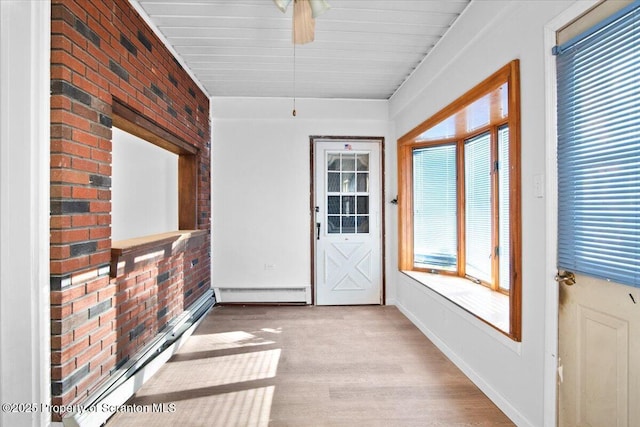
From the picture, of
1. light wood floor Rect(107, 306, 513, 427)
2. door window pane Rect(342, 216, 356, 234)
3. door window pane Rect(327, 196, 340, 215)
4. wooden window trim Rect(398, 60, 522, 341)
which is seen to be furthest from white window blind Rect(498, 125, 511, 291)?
door window pane Rect(327, 196, 340, 215)

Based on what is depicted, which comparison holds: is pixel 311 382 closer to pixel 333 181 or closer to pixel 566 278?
pixel 566 278

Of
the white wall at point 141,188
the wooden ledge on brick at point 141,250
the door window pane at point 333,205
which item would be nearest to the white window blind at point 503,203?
the door window pane at point 333,205

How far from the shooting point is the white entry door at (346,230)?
4.52 meters

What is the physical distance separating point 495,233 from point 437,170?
3.62 ft

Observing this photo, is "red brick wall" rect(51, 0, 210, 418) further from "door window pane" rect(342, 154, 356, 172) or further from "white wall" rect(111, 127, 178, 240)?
"door window pane" rect(342, 154, 356, 172)

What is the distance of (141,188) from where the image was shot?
3.07 meters

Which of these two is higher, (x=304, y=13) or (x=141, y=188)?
(x=304, y=13)

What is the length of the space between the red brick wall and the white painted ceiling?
0.38m

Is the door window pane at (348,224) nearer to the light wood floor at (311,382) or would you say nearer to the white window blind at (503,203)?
the light wood floor at (311,382)

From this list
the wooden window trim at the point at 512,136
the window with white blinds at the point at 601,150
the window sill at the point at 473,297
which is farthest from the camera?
the window sill at the point at 473,297

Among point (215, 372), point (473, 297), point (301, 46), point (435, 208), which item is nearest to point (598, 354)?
point (473, 297)

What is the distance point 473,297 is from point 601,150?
1.80 metres

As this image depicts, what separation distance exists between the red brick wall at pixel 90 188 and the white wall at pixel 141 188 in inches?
16.1

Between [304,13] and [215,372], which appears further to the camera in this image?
[215,372]
